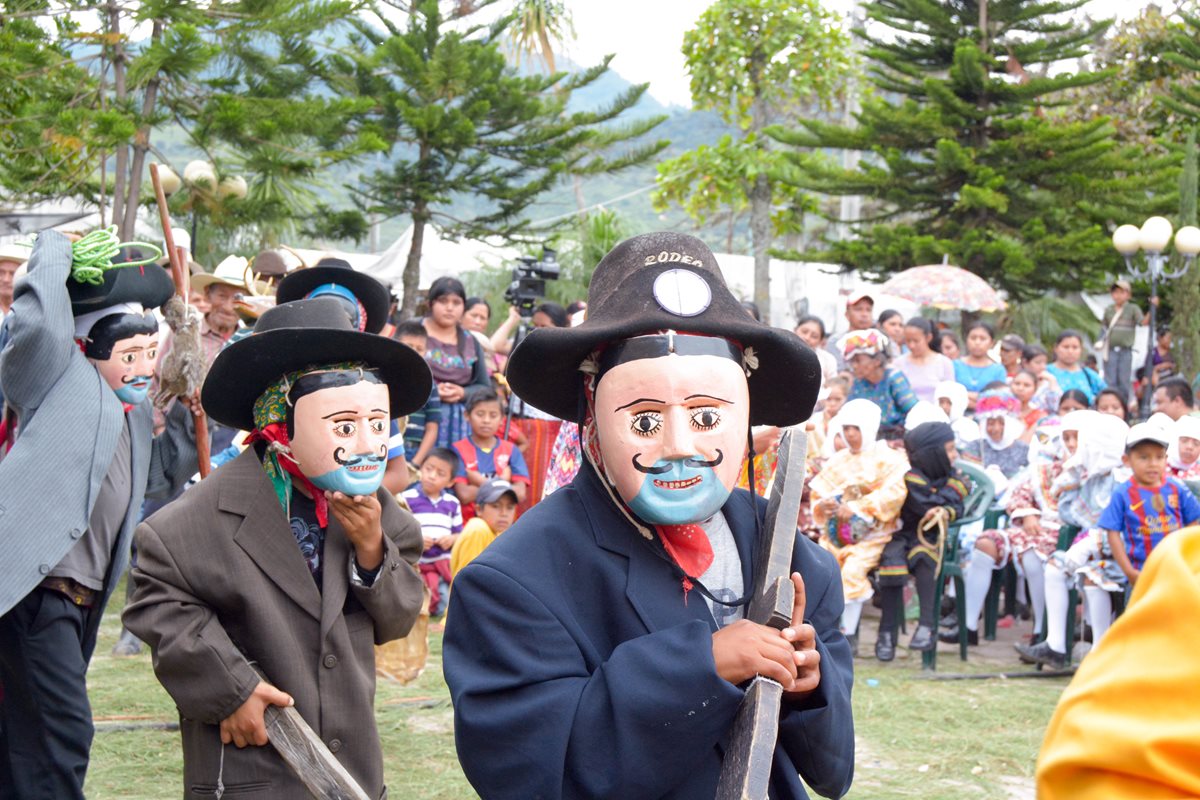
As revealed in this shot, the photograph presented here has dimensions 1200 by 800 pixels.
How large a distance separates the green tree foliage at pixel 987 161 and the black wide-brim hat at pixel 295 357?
1546cm

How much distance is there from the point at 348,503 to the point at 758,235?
53.8ft

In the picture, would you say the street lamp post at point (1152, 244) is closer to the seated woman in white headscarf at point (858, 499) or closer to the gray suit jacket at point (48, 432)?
the seated woman in white headscarf at point (858, 499)

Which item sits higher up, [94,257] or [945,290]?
[945,290]

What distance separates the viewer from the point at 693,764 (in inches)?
84.3

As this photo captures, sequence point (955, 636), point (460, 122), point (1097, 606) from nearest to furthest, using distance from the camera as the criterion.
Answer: point (1097, 606), point (955, 636), point (460, 122)

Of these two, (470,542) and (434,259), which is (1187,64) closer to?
(434,259)

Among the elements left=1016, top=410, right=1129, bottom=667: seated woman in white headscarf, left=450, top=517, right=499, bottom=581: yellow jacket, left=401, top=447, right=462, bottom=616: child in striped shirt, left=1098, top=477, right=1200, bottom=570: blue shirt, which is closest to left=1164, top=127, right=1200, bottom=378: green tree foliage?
left=1016, top=410, right=1129, bottom=667: seated woman in white headscarf

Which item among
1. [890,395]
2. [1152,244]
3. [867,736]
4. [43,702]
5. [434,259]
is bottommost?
[867,736]

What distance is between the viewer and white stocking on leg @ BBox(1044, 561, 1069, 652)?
289 inches

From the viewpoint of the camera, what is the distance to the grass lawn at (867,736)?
502 cm

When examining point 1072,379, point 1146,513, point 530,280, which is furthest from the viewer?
point 1072,379

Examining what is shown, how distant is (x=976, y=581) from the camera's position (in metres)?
8.02

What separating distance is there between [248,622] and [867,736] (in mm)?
3426

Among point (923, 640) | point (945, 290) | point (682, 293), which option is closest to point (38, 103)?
point (923, 640)
